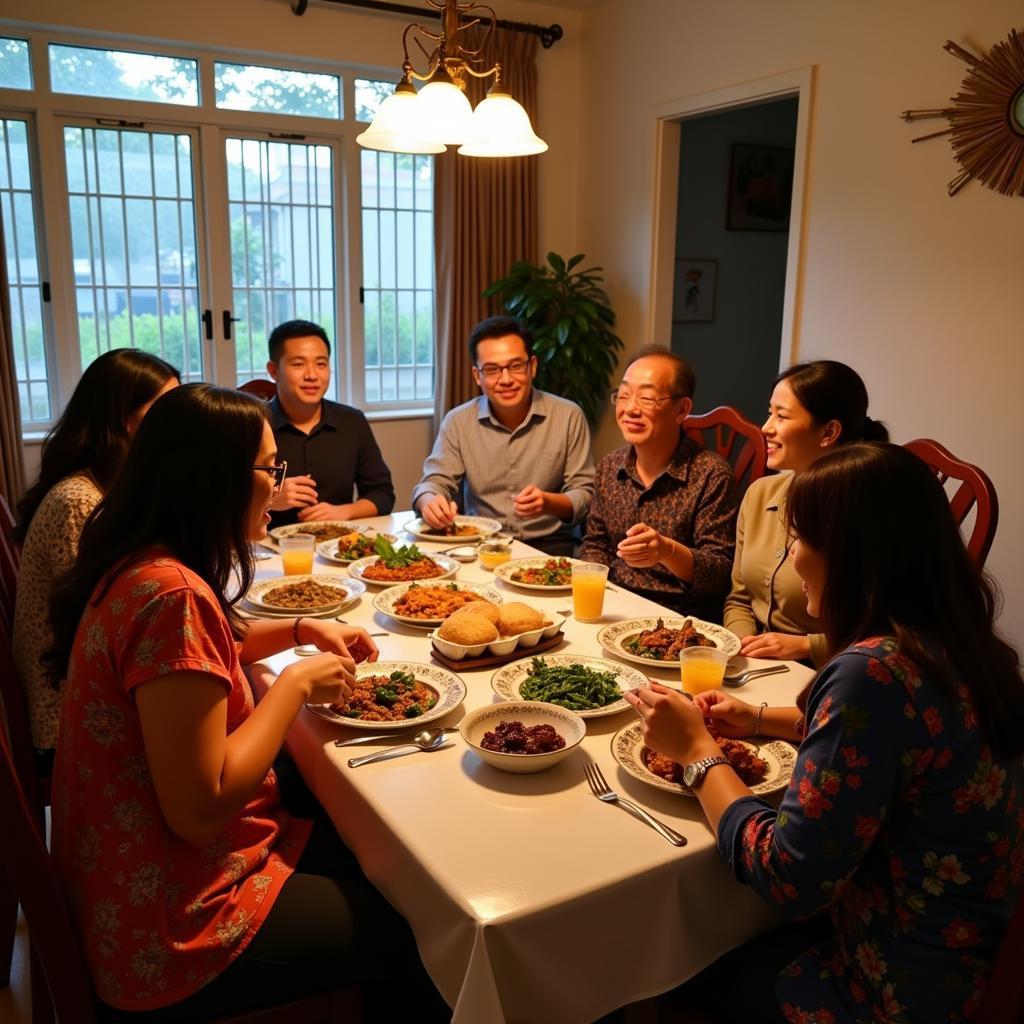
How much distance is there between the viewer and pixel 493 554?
2.29 metres

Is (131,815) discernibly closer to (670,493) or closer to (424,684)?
(424,684)

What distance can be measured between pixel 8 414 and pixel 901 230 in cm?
391

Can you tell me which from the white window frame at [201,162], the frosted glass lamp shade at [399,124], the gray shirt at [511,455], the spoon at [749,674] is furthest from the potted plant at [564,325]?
the spoon at [749,674]

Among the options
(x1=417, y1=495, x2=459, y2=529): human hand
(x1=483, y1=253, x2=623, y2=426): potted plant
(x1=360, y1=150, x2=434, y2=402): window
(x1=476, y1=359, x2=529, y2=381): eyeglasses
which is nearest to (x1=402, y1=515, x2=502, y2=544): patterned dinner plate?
(x1=417, y1=495, x2=459, y2=529): human hand

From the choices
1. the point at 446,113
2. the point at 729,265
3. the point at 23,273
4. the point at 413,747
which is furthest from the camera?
the point at 729,265

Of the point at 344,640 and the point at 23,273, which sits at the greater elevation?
the point at 23,273

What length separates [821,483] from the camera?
1.13m

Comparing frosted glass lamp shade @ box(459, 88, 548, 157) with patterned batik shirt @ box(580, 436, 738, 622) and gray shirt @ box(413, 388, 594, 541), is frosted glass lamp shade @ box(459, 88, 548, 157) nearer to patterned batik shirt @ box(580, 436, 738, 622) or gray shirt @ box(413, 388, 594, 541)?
patterned batik shirt @ box(580, 436, 738, 622)

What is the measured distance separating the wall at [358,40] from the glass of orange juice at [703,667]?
3.91 m

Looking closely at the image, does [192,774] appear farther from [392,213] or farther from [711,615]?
[392,213]

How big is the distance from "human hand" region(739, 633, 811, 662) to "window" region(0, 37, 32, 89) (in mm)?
4205

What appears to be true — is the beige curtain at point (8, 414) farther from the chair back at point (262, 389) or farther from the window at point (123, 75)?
the chair back at point (262, 389)

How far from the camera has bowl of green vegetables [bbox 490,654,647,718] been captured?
1.47 m

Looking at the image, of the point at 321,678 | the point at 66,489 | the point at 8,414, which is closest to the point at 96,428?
the point at 66,489
